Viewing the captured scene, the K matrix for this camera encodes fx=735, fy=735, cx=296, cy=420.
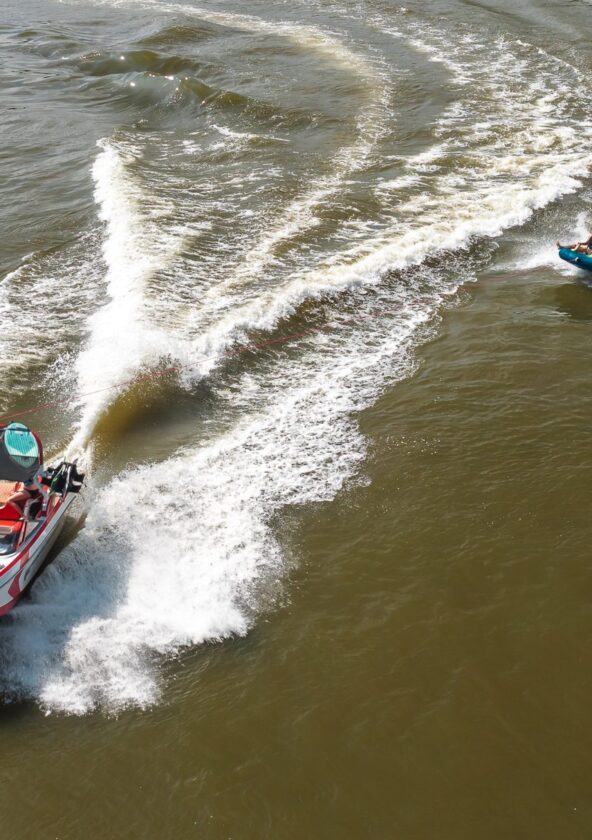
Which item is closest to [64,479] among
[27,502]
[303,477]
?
[27,502]

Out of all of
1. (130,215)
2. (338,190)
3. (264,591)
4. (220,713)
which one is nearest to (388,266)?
(338,190)

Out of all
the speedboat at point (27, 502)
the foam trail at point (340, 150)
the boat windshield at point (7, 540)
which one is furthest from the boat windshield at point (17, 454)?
the foam trail at point (340, 150)

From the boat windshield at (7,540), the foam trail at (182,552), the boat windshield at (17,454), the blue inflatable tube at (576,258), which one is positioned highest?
the blue inflatable tube at (576,258)

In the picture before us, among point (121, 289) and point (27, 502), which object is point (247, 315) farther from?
point (27, 502)

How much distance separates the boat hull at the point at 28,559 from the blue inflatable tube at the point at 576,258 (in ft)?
38.1

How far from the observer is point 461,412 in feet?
39.5

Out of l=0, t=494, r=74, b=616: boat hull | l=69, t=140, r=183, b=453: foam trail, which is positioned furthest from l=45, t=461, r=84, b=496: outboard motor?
l=69, t=140, r=183, b=453: foam trail

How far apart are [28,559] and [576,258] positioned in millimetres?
12611

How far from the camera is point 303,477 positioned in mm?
10953

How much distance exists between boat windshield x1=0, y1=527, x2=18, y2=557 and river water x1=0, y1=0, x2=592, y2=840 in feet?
2.54

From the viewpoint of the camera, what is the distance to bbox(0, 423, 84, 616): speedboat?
8.93 metres

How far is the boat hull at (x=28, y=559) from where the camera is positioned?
8539 mm

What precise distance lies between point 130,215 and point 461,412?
10583 millimetres

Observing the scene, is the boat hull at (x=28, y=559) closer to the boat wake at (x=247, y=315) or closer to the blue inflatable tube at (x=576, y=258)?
the boat wake at (x=247, y=315)
